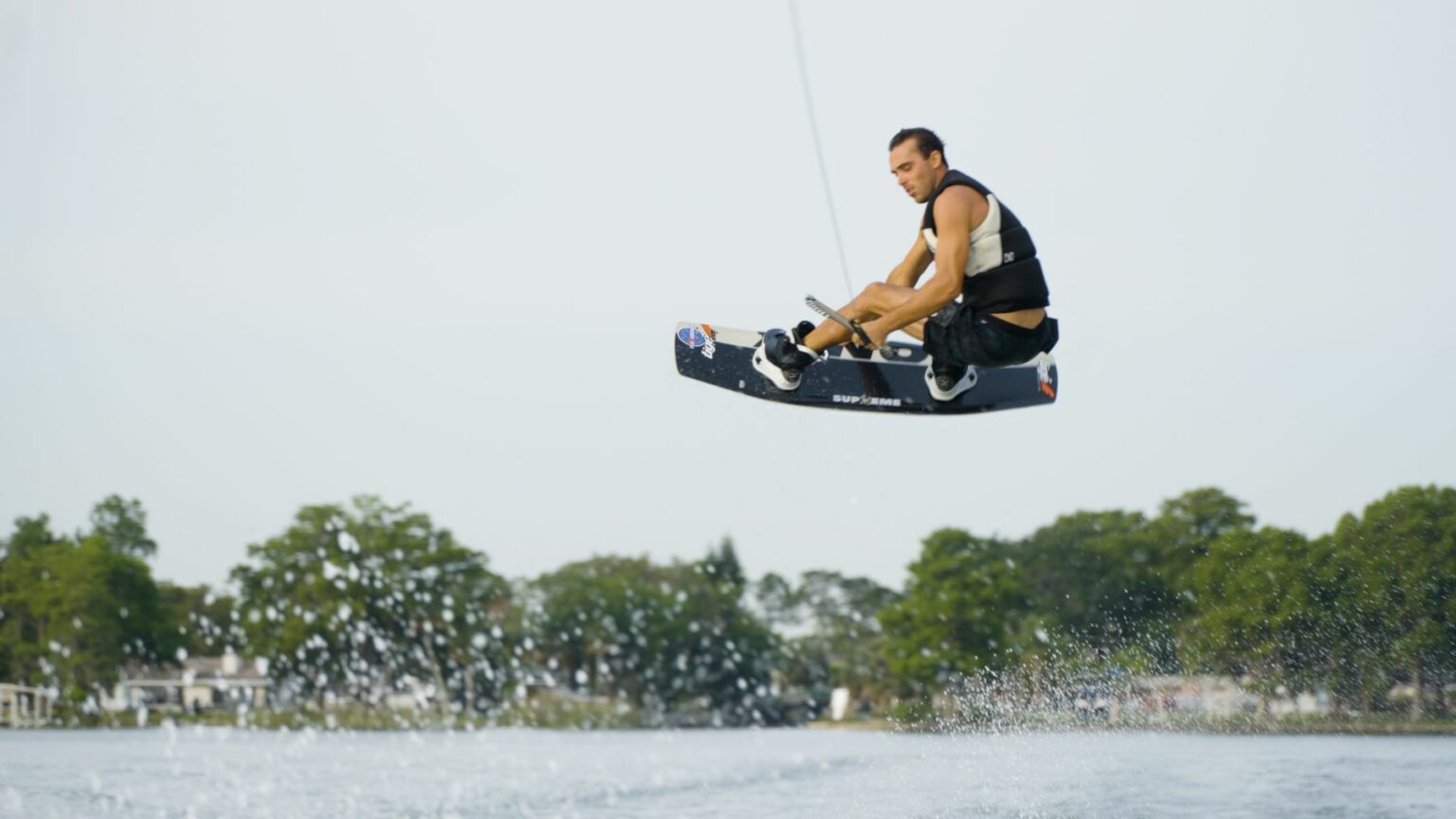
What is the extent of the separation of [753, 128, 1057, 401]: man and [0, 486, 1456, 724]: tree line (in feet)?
149

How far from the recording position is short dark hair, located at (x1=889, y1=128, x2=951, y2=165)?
30.5 feet

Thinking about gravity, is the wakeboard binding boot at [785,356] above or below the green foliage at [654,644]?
below

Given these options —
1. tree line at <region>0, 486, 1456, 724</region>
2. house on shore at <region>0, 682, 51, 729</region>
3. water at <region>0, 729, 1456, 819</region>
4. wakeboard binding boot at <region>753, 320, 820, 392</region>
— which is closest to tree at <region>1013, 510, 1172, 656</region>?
tree line at <region>0, 486, 1456, 724</region>

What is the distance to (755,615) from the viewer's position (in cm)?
10044

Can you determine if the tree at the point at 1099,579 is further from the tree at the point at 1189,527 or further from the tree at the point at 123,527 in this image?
the tree at the point at 123,527

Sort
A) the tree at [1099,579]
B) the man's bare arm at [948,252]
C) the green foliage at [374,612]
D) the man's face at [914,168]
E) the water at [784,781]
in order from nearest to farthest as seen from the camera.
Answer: the man's bare arm at [948,252] < the man's face at [914,168] < the water at [784,781] < the tree at [1099,579] < the green foliage at [374,612]

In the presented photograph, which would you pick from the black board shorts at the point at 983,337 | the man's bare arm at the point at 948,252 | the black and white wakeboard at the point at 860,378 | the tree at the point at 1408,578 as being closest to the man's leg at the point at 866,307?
the man's bare arm at the point at 948,252

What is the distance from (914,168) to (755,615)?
92346 mm

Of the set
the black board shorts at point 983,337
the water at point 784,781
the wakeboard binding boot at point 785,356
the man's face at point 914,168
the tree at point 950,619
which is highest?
the tree at point 950,619

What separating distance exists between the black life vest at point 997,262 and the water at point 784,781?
11.2 m

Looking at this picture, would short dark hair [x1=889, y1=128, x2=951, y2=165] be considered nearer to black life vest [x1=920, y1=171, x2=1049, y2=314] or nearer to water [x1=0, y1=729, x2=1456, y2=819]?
black life vest [x1=920, y1=171, x2=1049, y2=314]

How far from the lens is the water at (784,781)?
22.0 meters

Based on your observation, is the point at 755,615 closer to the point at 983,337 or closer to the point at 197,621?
the point at 197,621

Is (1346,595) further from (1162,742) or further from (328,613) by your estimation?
(328,613)
